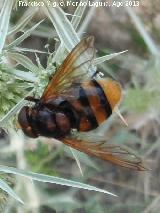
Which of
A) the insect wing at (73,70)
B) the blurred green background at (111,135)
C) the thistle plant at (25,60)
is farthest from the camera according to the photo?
the blurred green background at (111,135)

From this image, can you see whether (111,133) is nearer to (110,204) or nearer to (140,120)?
(140,120)

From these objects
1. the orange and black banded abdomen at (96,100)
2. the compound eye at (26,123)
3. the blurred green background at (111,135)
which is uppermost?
the orange and black banded abdomen at (96,100)

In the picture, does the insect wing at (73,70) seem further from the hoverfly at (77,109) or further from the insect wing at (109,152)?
the insect wing at (109,152)

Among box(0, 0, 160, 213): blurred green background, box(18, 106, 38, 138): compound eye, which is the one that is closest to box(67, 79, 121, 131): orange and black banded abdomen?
box(18, 106, 38, 138): compound eye

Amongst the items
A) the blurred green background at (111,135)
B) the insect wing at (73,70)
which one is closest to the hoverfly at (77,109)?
the insect wing at (73,70)

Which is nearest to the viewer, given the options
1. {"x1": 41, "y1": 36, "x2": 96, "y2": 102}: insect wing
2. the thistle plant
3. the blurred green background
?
{"x1": 41, "y1": 36, "x2": 96, "y2": 102}: insect wing

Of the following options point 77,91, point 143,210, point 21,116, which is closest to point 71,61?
point 77,91

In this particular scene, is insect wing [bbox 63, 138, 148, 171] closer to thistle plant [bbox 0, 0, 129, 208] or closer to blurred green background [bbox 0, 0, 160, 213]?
thistle plant [bbox 0, 0, 129, 208]
